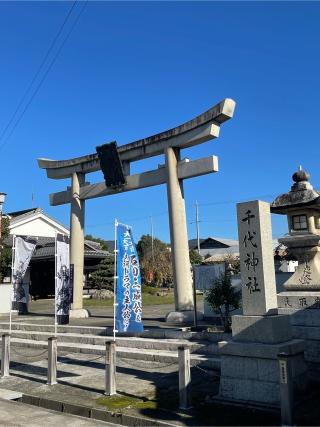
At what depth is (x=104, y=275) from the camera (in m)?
39.1

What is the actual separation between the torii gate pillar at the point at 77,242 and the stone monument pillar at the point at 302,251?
38.4ft

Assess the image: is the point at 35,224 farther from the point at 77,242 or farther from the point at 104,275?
the point at 77,242

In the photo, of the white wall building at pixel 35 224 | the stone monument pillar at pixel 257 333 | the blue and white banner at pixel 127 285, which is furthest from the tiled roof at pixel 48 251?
the stone monument pillar at pixel 257 333

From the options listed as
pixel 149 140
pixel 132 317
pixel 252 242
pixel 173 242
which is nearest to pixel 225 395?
pixel 252 242

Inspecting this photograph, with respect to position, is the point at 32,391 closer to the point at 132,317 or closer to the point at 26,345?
the point at 132,317

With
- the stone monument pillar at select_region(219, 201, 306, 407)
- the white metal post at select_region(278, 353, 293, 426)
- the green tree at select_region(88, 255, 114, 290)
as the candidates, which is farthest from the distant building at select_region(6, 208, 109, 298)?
the white metal post at select_region(278, 353, 293, 426)

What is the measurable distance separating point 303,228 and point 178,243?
6322mm

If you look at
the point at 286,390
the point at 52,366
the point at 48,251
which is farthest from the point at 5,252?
the point at 286,390

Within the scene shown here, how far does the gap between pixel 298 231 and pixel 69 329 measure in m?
9.15

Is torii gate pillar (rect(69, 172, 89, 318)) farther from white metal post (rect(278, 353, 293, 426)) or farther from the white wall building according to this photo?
the white wall building

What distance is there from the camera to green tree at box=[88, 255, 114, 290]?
3869 cm

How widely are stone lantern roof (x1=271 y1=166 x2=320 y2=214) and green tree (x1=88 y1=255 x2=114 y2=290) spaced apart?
2923 cm

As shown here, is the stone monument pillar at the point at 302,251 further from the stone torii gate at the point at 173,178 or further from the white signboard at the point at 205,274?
the stone torii gate at the point at 173,178

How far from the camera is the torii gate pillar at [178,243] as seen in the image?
16.1 meters
